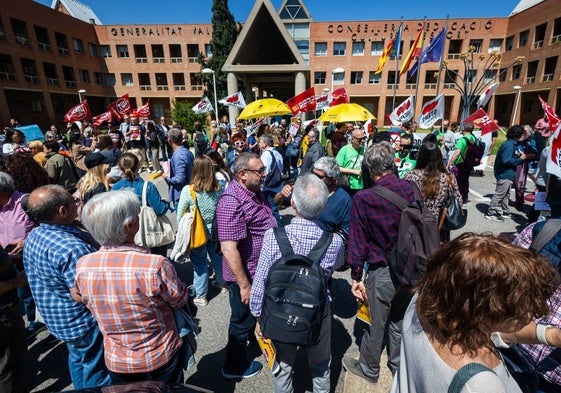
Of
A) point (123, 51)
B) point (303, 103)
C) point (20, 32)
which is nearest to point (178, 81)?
point (123, 51)

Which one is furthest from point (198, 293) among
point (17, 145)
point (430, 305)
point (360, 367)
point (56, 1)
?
point (56, 1)

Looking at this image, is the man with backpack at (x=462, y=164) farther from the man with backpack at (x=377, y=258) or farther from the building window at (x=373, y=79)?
the building window at (x=373, y=79)

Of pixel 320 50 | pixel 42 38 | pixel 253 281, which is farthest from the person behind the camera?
pixel 320 50

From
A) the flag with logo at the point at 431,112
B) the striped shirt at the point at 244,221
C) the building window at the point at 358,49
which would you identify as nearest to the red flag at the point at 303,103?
the flag with logo at the point at 431,112

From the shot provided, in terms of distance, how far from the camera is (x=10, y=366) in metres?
2.12

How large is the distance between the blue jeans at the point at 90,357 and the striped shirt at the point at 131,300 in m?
0.42

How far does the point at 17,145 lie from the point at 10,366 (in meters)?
6.15

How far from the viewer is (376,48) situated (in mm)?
33000

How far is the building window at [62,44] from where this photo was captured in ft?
104

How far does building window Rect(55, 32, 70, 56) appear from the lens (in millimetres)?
31656

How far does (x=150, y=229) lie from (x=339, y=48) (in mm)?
36020

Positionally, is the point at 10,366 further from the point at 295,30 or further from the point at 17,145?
the point at 295,30

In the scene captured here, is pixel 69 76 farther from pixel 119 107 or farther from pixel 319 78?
pixel 119 107

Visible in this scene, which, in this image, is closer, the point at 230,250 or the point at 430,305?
the point at 430,305
